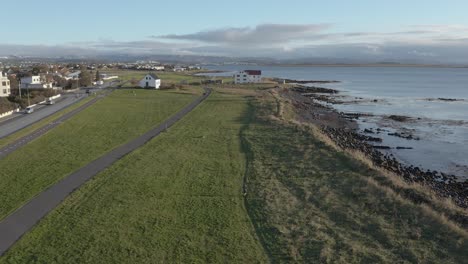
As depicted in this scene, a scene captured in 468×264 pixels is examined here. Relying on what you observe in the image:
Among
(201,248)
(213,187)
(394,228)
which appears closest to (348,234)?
(394,228)

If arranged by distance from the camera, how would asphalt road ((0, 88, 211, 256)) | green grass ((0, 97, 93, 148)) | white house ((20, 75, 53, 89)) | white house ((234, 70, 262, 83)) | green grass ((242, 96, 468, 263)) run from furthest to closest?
white house ((234, 70, 262, 83)) → white house ((20, 75, 53, 89)) → green grass ((0, 97, 93, 148)) → asphalt road ((0, 88, 211, 256)) → green grass ((242, 96, 468, 263))

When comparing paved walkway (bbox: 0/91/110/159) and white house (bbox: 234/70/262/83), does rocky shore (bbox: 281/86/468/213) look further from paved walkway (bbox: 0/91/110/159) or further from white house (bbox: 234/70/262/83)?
white house (bbox: 234/70/262/83)

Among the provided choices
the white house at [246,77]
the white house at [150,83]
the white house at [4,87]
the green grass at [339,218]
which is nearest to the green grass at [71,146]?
the green grass at [339,218]

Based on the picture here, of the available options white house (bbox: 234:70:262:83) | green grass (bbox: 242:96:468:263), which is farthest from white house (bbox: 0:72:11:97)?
white house (bbox: 234:70:262:83)

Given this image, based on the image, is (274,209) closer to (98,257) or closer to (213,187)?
(213,187)

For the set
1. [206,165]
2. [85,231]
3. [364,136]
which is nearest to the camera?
[85,231]

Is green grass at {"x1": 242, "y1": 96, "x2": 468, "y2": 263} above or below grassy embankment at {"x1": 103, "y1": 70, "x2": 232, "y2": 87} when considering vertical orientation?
above

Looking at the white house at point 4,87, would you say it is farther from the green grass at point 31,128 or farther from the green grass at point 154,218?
the green grass at point 154,218

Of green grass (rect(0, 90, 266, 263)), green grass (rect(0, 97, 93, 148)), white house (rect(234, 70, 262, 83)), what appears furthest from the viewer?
white house (rect(234, 70, 262, 83))
